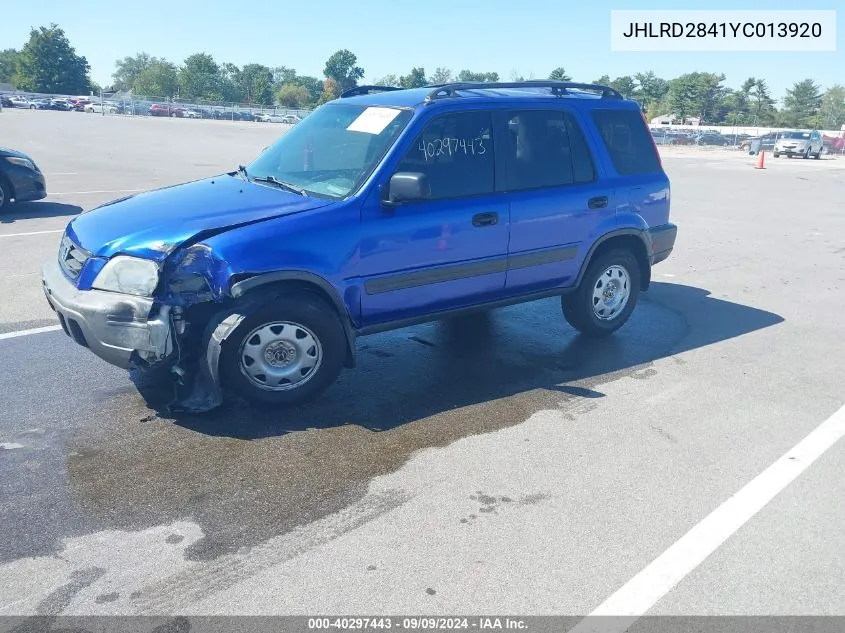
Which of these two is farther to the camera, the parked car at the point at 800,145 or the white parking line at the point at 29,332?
the parked car at the point at 800,145

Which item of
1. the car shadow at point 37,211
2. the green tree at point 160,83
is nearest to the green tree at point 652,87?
the green tree at point 160,83

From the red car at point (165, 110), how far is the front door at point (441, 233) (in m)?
60.1

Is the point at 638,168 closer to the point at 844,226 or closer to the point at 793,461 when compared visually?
the point at 793,461

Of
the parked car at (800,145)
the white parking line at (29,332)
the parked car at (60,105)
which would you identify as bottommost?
the white parking line at (29,332)

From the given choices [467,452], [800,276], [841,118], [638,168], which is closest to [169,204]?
[467,452]

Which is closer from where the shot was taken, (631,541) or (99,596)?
(99,596)

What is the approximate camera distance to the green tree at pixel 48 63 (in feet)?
316

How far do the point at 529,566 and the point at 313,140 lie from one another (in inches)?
138

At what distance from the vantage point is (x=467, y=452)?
413cm

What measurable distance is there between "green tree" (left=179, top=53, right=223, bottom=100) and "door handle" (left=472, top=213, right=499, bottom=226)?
11512cm

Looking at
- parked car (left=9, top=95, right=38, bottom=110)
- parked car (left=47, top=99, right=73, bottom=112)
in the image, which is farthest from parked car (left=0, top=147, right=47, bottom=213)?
parked car (left=47, top=99, right=73, bottom=112)

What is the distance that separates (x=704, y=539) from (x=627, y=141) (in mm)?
3805

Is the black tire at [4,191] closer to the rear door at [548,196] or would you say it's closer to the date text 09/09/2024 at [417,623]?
the rear door at [548,196]

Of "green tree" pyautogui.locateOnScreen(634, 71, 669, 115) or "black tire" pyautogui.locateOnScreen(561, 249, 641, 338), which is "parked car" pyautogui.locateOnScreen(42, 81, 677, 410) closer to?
"black tire" pyautogui.locateOnScreen(561, 249, 641, 338)
